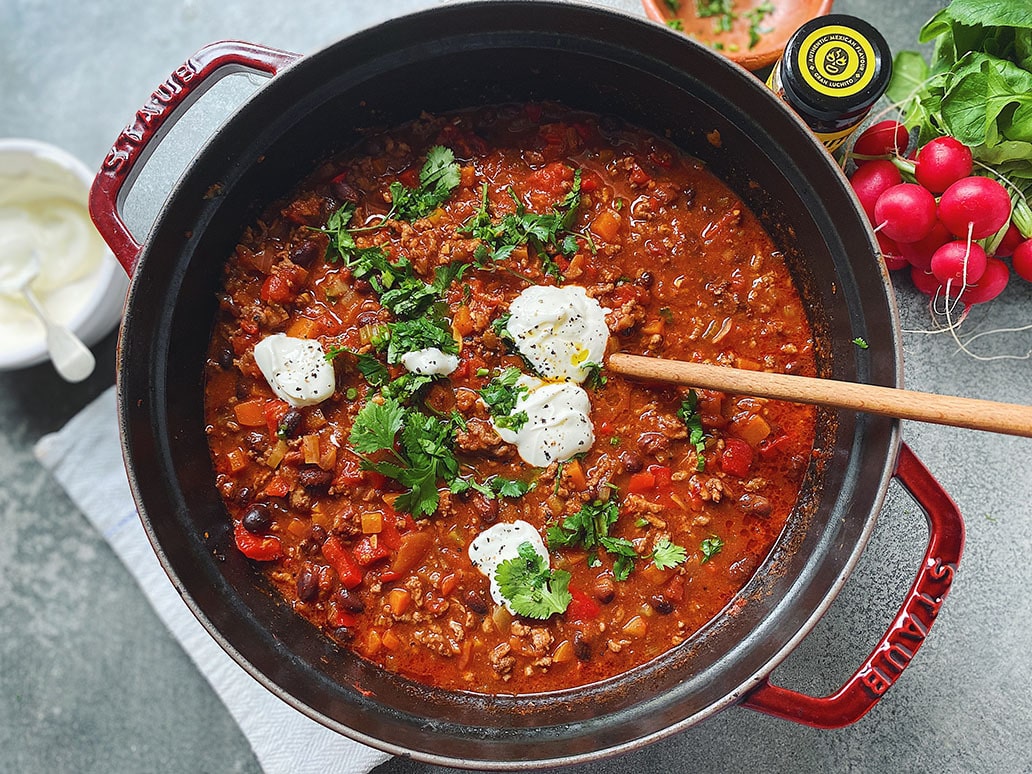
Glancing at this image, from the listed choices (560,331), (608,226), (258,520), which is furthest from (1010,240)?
(258,520)

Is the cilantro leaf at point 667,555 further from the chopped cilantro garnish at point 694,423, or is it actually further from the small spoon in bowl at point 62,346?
the small spoon in bowl at point 62,346

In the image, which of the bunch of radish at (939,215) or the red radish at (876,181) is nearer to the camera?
the bunch of radish at (939,215)

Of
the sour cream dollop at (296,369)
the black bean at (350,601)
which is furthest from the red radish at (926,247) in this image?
the black bean at (350,601)

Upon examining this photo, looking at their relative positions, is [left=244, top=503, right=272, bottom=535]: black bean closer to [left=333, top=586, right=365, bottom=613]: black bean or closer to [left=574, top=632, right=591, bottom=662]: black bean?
[left=333, top=586, right=365, bottom=613]: black bean

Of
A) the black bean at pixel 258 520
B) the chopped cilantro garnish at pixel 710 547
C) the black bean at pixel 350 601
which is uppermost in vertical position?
the chopped cilantro garnish at pixel 710 547

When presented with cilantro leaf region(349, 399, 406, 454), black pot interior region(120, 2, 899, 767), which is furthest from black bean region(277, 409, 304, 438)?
black pot interior region(120, 2, 899, 767)

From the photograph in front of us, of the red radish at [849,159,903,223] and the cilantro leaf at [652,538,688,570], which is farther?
the red radish at [849,159,903,223]
